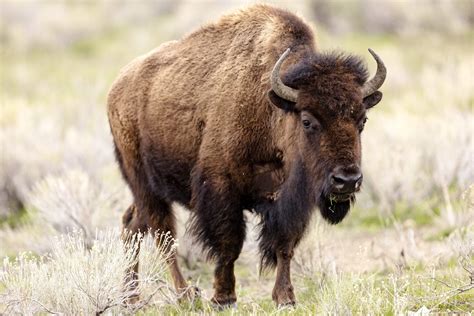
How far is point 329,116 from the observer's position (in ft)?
19.1

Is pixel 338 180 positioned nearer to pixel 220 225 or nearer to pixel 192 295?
pixel 220 225

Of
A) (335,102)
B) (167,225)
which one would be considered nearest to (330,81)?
(335,102)

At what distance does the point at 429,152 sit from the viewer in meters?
12.1

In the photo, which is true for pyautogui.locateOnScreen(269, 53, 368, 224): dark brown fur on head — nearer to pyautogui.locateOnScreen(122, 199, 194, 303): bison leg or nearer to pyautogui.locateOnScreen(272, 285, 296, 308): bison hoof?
pyautogui.locateOnScreen(272, 285, 296, 308): bison hoof

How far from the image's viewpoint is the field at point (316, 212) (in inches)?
230

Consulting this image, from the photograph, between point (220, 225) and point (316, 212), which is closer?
point (220, 225)

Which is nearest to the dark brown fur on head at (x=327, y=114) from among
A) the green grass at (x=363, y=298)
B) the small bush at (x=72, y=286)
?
the green grass at (x=363, y=298)

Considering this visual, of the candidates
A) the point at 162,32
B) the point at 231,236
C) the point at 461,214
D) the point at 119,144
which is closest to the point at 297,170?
the point at 231,236

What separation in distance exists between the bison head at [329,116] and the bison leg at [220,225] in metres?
0.79

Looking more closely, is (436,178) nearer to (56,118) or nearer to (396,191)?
(396,191)

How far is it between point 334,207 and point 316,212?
684 millimetres

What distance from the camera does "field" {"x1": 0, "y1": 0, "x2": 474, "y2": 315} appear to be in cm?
585

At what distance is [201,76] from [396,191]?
4737mm

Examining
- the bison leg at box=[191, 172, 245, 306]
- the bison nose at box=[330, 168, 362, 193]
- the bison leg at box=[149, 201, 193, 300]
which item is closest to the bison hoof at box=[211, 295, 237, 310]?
the bison leg at box=[191, 172, 245, 306]
